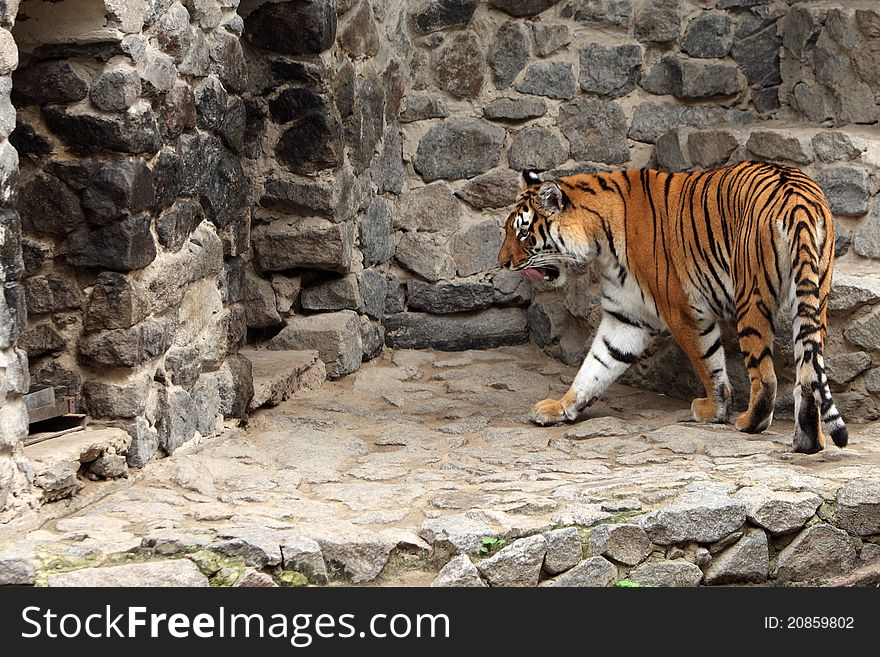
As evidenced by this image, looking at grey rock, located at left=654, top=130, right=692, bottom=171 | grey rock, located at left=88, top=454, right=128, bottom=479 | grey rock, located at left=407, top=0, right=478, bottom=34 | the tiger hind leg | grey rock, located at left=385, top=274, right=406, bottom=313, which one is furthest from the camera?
grey rock, located at left=385, top=274, right=406, bottom=313

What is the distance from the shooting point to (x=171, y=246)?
4703 mm

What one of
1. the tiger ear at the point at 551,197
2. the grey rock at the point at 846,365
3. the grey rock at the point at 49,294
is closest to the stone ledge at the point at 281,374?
the grey rock at the point at 49,294

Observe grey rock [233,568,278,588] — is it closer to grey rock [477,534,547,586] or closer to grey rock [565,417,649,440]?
grey rock [477,534,547,586]

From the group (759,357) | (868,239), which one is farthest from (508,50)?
(759,357)

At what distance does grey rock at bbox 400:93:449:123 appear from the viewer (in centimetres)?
712

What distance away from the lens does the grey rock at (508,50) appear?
709 cm

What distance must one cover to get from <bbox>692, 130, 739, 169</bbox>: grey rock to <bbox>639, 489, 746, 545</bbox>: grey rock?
2.83 meters

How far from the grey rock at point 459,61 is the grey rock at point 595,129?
1.78 ft

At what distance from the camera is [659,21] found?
7137 millimetres

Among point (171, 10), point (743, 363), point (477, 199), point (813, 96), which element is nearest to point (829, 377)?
point (743, 363)

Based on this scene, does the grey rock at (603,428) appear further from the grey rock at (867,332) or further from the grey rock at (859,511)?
the grey rock at (859,511)

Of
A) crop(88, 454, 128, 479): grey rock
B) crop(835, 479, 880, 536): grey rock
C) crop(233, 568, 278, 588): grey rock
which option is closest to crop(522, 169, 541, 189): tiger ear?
crop(835, 479, 880, 536): grey rock

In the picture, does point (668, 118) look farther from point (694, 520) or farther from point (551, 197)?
point (694, 520)

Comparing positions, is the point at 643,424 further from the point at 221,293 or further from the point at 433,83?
the point at 433,83
